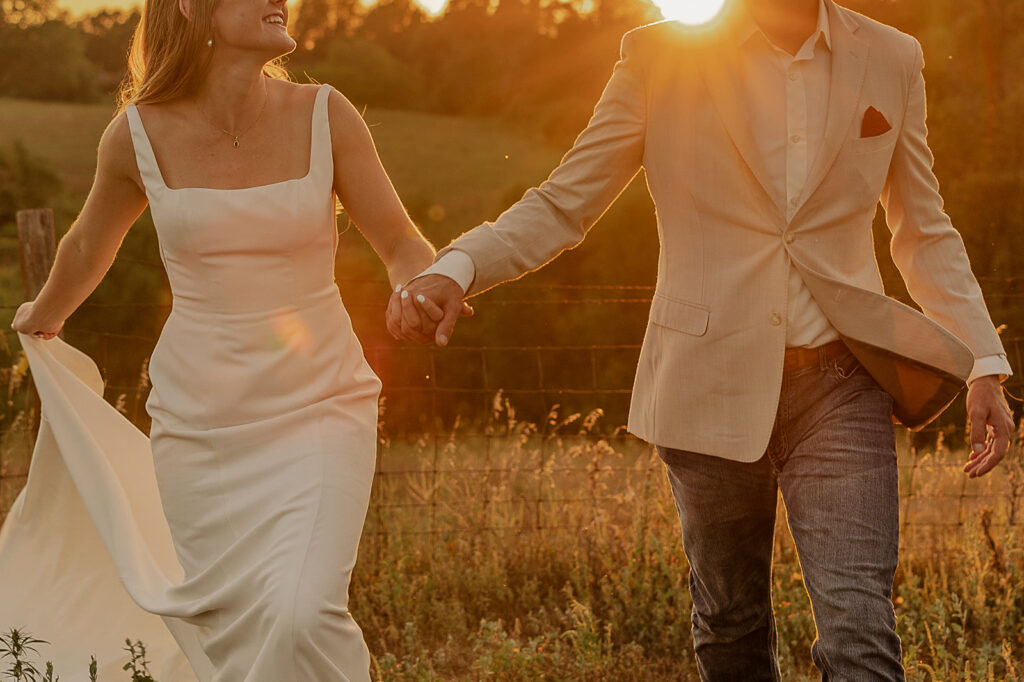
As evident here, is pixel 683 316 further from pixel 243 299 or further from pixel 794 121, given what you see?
pixel 243 299

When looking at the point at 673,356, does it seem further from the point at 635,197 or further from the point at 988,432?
the point at 635,197

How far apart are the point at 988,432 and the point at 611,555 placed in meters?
2.82

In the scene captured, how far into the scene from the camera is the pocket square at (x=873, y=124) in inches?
117

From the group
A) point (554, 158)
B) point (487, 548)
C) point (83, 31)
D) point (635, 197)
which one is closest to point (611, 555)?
point (487, 548)

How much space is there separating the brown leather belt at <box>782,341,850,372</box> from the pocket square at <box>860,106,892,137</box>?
0.55m

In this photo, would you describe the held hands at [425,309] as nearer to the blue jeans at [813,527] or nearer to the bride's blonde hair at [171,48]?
the blue jeans at [813,527]

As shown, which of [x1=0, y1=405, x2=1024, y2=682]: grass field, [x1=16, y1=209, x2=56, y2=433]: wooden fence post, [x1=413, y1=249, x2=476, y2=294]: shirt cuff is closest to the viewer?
[x1=413, y1=249, x2=476, y2=294]: shirt cuff

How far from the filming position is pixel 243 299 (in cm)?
339

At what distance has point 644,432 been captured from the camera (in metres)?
3.14

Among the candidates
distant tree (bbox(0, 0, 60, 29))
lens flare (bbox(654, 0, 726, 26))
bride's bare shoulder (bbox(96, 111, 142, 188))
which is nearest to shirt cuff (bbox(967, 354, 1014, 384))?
lens flare (bbox(654, 0, 726, 26))

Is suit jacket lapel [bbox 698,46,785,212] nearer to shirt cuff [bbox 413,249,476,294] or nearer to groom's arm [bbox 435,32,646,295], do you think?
groom's arm [bbox 435,32,646,295]

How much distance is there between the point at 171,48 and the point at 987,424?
100 inches

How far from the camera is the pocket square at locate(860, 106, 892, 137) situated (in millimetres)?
2963

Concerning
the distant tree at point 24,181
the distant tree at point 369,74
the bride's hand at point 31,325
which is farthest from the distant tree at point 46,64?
the bride's hand at point 31,325
